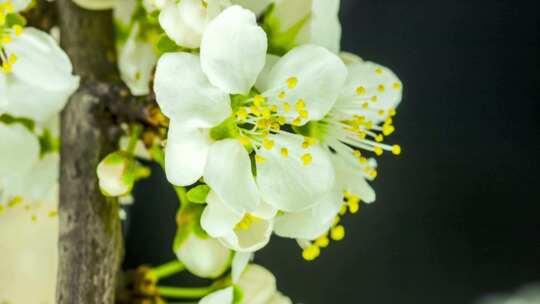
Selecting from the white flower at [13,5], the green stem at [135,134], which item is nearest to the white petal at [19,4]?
the white flower at [13,5]

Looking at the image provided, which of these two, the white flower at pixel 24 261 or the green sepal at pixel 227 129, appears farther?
the white flower at pixel 24 261

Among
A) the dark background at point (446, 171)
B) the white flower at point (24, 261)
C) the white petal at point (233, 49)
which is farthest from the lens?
the white flower at point (24, 261)

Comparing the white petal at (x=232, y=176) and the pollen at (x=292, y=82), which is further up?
the pollen at (x=292, y=82)

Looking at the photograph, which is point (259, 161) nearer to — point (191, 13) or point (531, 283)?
point (191, 13)

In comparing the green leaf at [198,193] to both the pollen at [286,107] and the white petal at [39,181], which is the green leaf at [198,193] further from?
the white petal at [39,181]

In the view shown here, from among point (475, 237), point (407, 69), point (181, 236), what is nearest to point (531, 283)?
point (475, 237)

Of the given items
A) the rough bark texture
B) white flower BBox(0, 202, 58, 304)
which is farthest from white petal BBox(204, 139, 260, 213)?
white flower BBox(0, 202, 58, 304)

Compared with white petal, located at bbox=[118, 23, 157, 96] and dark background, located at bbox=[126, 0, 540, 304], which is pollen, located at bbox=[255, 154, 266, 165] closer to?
white petal, located at bbox=[118, 23, 157, 96]
